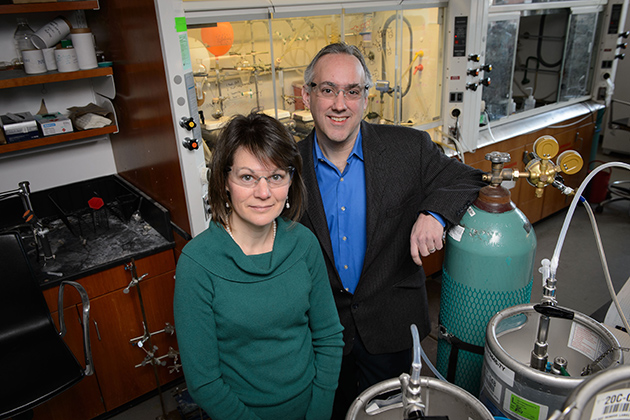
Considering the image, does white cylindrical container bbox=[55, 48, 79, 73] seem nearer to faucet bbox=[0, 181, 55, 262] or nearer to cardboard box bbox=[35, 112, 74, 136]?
cardboard box bbox=[35, 112, 74, 136]

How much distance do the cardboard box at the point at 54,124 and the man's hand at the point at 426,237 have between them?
1.83 m

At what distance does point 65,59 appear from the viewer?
2197 millimetres

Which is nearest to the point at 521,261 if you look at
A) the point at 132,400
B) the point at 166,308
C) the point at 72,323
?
the point at 166,308

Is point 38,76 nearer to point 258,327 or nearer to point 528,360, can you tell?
point 258,327

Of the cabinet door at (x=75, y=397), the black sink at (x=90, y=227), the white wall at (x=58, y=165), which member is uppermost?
the white wall at (x=58, y=165)

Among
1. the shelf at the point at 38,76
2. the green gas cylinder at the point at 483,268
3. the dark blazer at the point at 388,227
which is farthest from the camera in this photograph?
the shelf at the point at 38,76

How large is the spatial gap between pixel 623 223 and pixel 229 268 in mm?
4329

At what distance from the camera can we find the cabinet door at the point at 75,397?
2.10m

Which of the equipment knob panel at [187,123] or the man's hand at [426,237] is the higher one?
the equipment knob panel at [187,123]

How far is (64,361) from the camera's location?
5.95 ft

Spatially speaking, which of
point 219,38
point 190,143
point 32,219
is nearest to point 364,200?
point 190,143

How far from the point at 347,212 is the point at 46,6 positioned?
167 cm

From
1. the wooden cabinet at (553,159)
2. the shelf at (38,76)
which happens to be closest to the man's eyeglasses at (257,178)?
the shelf at (38,76)

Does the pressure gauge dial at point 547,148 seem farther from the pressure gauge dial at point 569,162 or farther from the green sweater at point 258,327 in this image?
the green sweater at point 258,327
